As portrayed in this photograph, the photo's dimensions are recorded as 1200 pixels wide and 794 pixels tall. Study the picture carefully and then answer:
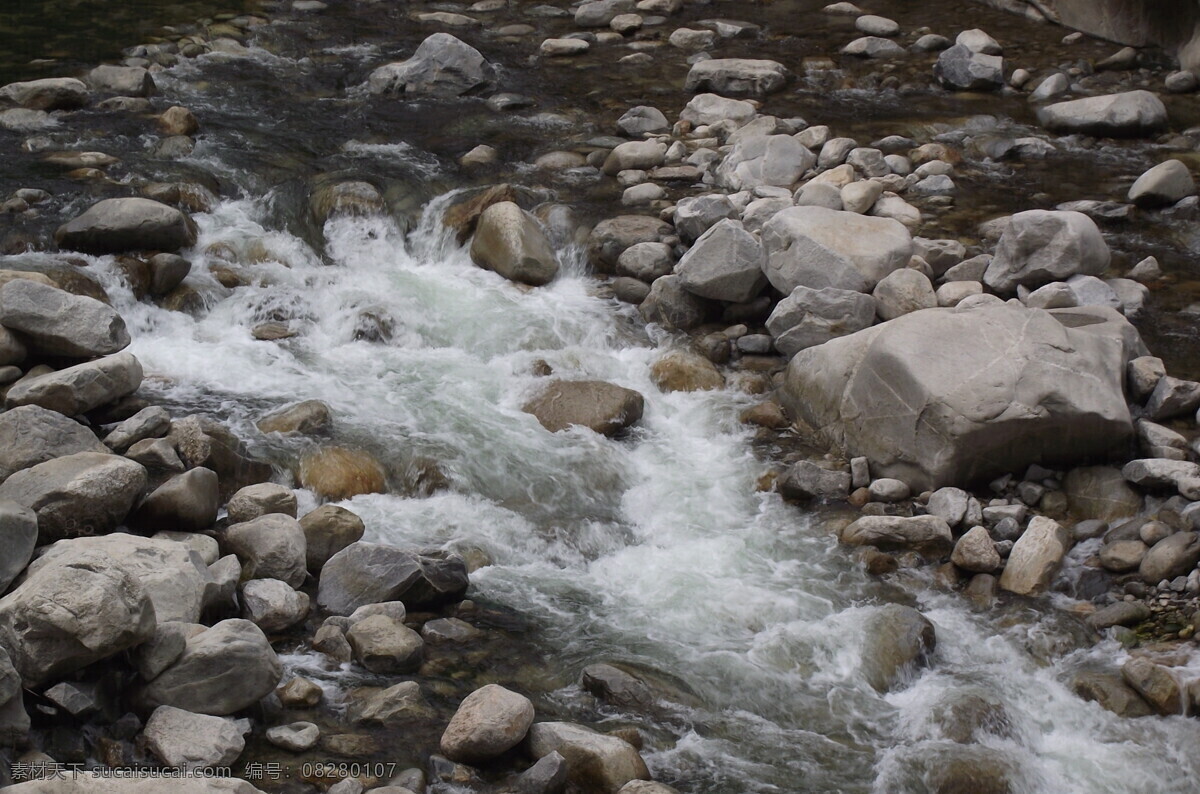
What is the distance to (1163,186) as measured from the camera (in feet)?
30.4

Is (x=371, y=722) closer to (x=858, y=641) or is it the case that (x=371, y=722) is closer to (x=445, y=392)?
(x=858, y=641)

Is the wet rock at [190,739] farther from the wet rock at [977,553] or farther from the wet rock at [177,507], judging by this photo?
the wet rock at [977,553]

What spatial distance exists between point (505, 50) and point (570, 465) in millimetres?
8589

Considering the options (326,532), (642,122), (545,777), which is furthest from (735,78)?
(545,777)

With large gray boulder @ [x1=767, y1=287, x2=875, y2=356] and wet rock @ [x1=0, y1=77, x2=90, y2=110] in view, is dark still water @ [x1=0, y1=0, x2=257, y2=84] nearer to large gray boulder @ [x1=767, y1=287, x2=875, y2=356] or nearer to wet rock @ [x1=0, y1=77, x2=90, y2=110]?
wet rock @ [x1=0, y1=77, x2=90, y2=110]

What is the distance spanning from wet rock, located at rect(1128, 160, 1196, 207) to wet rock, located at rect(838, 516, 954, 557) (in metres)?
4.69

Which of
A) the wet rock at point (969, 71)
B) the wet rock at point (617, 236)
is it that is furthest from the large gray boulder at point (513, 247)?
the wet rock at point (969, 71)

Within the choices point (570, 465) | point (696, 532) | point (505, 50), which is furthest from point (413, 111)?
point (696, 532)

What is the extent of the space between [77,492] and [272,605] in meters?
1.07

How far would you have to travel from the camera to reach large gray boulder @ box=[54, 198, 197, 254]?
8.31 meters

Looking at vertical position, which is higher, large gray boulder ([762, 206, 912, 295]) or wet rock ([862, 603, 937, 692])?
large gray boulder ([762, 206, 912, 295])

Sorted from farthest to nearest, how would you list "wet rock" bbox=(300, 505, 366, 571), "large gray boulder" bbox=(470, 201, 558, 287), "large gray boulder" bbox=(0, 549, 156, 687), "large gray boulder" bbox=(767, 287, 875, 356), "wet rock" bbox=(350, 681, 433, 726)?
"large gray boulder" bbox=(470, 201, 558, 287) < "large gray boulder" bbox=(767, 287, 875, 356) < "wet rock" bbox=(300, 505, 366, 571) < "wet rock" bbox=(350, 681, 433, 726) < "large gray boulder" bbox=(0, 549, 156, 687)

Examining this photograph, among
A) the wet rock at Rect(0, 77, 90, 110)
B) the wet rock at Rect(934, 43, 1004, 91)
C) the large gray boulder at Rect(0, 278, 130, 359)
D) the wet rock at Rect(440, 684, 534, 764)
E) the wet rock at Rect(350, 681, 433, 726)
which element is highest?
the wet rock at Rect(0, 77, 90, 110)

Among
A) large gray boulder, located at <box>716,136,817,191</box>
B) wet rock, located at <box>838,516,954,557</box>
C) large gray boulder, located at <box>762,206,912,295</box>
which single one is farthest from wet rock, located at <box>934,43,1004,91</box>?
wet rock, located at <box>838,516,954,557</box>
